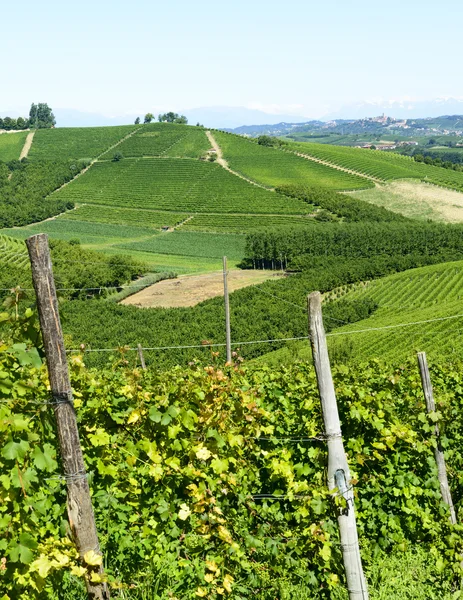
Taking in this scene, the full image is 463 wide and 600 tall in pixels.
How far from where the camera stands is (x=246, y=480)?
641 cm

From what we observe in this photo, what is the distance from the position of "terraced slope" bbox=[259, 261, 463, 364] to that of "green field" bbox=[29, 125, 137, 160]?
10059 cm

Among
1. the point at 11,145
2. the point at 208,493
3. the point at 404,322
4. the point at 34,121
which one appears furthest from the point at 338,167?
the point at 208,493

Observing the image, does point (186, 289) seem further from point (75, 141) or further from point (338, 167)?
point (75, 141)

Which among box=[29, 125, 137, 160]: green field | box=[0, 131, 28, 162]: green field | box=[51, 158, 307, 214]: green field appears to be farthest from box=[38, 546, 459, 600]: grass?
box=[0, 131, 28, 162]: green field

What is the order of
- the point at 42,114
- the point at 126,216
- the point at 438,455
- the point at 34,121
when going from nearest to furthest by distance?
the point at 438,455 → the point at 126,216 → the point at 34,121 → the point at 42,114

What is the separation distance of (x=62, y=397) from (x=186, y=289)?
2460 inches

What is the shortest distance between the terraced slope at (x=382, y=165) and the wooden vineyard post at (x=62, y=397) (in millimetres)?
123600

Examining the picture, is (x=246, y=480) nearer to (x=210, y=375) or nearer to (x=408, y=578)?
(x=210, y=375)

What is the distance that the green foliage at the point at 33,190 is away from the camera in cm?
11312

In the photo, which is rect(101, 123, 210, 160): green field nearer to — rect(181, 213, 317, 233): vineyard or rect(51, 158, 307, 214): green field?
rect(51, 158, 307, 214): green field

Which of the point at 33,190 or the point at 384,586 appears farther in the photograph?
the point at 33,190

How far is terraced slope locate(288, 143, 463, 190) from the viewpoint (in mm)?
123812

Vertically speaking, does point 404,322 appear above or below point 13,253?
below

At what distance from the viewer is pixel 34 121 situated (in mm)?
Result: 189875
